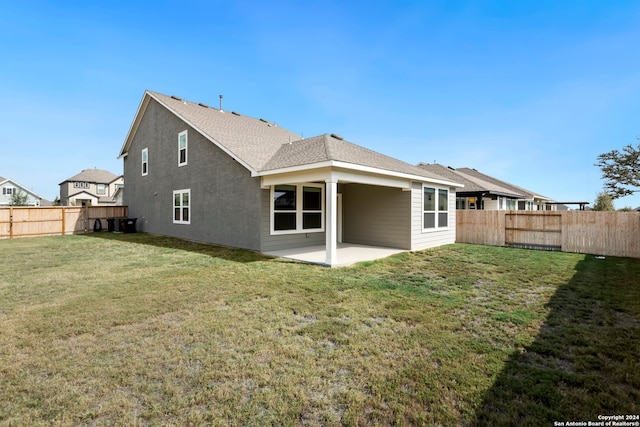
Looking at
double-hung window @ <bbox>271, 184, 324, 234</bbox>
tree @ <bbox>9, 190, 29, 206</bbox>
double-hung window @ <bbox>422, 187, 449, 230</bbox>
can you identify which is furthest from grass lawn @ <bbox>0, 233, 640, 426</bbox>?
tree @ <bbox>9, 190, 29, 206</bbox>

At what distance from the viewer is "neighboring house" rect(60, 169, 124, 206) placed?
44.5 m

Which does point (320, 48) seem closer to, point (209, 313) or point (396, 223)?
point (396, 223)

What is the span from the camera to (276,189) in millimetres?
9945

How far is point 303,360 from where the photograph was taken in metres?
3.05

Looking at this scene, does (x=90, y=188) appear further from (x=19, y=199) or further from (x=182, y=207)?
(x=182, y=207)

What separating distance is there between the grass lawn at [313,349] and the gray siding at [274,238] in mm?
3226

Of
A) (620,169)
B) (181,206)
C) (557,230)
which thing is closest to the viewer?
(557,230)

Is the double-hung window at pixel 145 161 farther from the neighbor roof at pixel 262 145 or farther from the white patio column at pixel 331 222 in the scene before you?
the white patio column at pixel 331 222

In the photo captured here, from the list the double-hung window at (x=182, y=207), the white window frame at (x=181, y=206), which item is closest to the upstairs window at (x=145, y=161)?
the white window frame at (x=181, y=206)

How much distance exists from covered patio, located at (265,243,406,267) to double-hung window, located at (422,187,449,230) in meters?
1.96

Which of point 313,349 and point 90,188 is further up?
point 90,188

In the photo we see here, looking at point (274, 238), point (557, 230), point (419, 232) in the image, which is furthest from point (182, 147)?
point (557, 230)

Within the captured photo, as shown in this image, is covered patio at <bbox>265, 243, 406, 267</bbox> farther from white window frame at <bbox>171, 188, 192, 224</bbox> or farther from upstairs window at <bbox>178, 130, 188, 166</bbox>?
upstairs window at <bbox>178, 130, 188, 166</bbox>

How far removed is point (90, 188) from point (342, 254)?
54.2 meters
